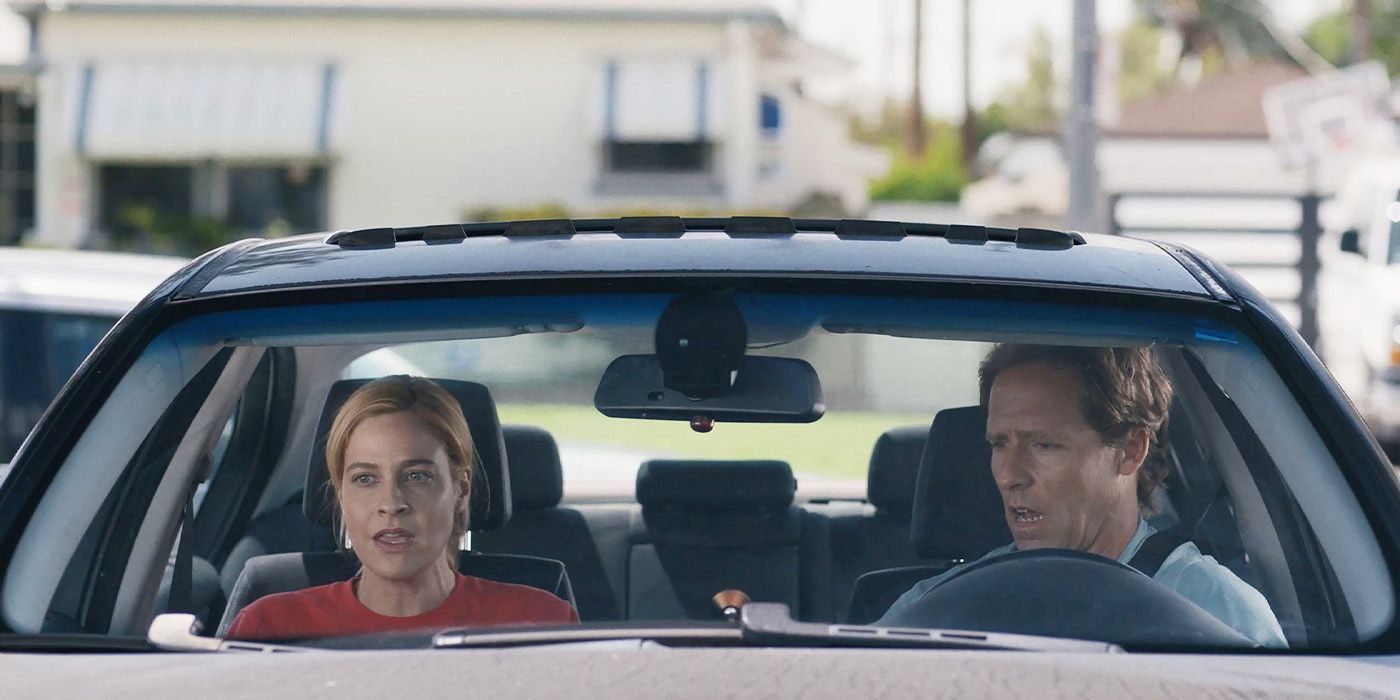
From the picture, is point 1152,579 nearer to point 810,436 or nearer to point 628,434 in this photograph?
point 628,434

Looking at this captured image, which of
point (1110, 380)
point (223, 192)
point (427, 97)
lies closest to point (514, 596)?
point (1110, 380)

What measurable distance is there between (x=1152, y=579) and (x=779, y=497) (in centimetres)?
115

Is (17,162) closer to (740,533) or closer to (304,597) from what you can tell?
(740,533)

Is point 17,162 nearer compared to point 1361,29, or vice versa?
point 17,162

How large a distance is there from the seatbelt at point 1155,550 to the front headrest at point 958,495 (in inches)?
7.1

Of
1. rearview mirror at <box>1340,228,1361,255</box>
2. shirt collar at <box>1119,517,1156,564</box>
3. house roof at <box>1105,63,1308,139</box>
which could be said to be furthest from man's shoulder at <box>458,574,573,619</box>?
house roof at <box>1105,63,1308,139</box>

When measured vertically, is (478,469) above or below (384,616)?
above

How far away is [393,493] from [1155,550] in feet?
3.43

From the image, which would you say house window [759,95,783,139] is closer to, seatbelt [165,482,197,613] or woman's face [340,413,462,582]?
seatbelt [165,482,197,613]

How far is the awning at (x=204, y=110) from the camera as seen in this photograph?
1093 inches

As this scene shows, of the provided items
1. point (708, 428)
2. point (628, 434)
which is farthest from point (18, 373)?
point (708, 428)

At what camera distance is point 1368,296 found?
45.3ft

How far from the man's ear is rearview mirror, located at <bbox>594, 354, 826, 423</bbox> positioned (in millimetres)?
425

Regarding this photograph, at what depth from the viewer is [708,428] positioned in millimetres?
2883
